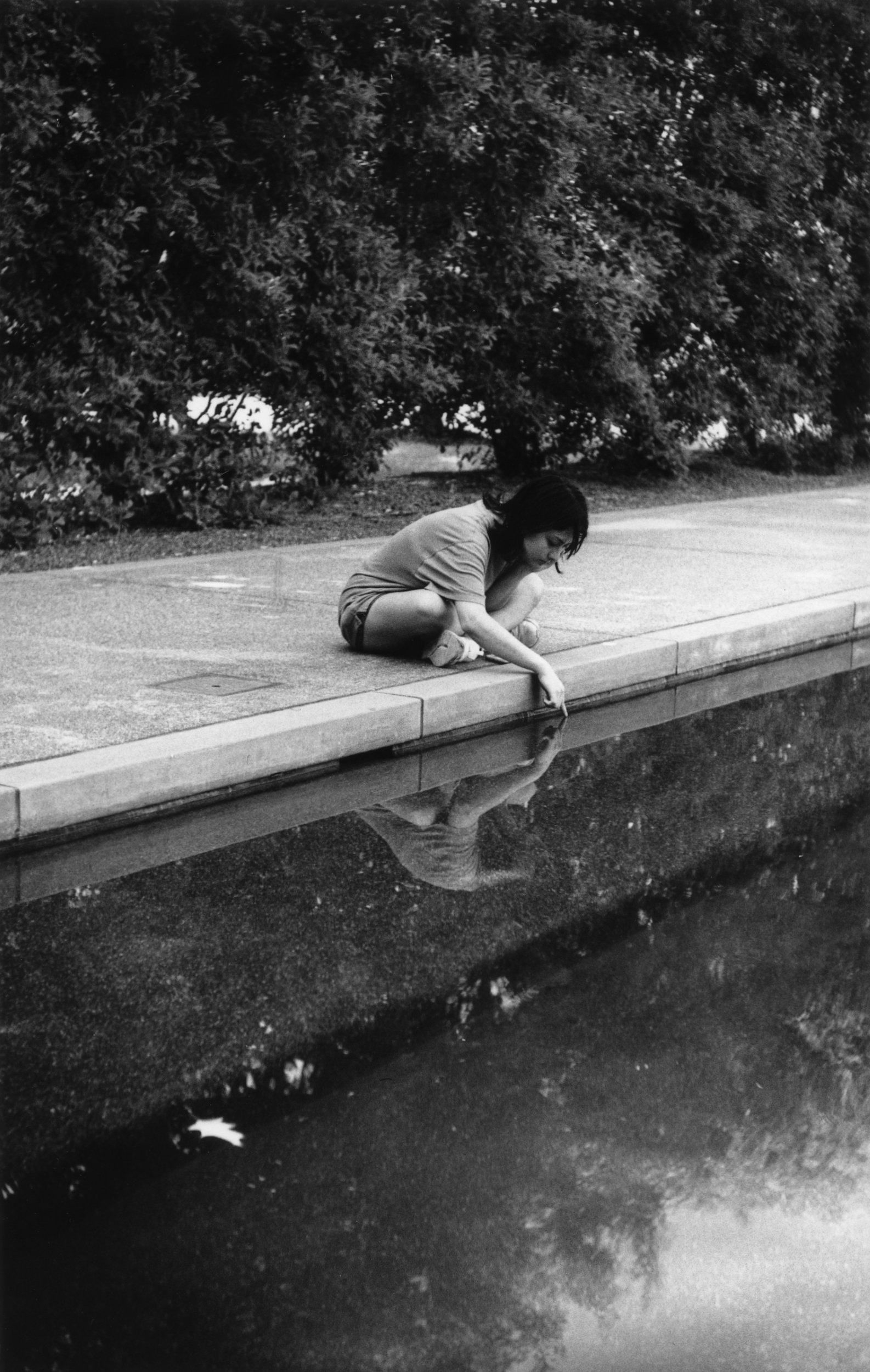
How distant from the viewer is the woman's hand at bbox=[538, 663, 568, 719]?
21.3 feet

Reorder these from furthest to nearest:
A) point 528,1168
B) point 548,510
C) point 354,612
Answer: point 354,612 → point 548,510 → point 528,1168

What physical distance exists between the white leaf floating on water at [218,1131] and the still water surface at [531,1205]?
0.06 feet

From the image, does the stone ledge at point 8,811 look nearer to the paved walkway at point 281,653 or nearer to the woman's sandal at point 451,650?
the paved walkway at point 281,653

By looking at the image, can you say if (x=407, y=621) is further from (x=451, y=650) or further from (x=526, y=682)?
(x=526, y=682)

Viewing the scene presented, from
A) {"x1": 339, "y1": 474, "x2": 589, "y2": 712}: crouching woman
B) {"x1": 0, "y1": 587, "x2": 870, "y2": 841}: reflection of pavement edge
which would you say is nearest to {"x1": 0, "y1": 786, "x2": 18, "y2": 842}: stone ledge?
{"x1": 0, "y1": 587, "x2": 870, "y2": 841}: reflection of pavement edge

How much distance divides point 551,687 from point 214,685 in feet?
4.34

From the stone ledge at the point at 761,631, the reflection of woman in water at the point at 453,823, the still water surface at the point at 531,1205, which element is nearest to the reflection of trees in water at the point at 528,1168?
the still water surface at the point at 531,1205

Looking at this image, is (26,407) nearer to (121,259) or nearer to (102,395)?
(102,395)

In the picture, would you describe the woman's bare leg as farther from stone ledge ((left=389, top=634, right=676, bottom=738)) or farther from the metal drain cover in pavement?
the metal drain cover in pavement

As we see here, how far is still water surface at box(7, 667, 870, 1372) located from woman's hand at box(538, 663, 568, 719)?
228 cm

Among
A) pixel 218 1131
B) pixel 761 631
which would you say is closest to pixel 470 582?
pixel 761 631

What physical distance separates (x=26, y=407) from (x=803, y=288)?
884 centimetres

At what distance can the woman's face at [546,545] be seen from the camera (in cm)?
625

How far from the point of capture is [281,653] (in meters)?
7.13
